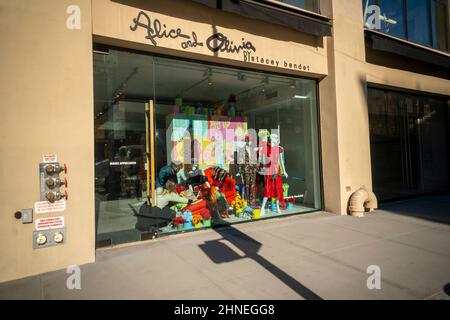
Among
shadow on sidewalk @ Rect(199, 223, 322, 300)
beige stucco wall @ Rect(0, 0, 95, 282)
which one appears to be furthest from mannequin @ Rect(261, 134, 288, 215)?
beige stucco wall @ Rect(0, 0, 95, 282)

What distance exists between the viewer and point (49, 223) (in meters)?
3.68

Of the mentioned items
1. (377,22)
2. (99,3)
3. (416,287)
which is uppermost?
(377,22)

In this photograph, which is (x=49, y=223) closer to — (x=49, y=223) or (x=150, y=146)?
(x=49, y=223)

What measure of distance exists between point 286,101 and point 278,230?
3.60m

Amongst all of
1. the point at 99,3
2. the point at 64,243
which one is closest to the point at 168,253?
the point at 64,243

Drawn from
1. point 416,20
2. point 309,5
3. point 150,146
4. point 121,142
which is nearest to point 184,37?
point 150,146

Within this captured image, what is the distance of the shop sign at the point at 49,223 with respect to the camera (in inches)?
142

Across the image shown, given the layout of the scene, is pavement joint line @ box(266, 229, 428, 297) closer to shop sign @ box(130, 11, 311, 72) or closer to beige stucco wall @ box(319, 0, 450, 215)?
beige stucco wall @ box(319, 0, 450, 215)

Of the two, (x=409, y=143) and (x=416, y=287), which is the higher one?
(x=409, y=143)

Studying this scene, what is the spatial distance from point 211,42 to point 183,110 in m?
1.84

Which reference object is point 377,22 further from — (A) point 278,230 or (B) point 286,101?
(A) point 278,230

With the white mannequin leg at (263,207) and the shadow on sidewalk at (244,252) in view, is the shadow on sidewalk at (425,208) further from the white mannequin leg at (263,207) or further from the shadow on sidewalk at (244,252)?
the shadow on sidewalk at (244,252)

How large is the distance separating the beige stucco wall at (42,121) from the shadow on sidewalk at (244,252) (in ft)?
5.94

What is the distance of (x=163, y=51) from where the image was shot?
5.05 meters
